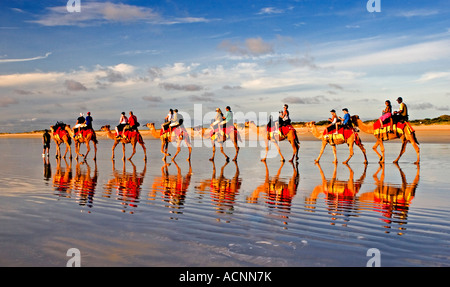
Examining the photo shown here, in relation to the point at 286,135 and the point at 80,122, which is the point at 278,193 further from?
the point at 80,122

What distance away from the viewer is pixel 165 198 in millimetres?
10391

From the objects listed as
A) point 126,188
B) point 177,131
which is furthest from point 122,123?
point 126,188

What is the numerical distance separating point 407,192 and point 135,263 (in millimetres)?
8458

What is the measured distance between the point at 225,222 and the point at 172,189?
457cm

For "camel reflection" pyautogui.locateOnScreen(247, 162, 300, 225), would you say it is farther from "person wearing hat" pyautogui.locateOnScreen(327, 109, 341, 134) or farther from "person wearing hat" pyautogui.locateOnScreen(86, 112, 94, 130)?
"person wearing hat" pyautogui.locateOnScreen(86, 112, 94, 130)

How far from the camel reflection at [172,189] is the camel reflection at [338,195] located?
2863 millimetres

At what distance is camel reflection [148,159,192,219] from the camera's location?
9.44 metres

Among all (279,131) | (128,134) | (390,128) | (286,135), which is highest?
(390,128)

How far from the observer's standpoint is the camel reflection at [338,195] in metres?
8.79

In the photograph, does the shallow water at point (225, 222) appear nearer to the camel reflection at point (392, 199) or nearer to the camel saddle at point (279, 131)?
the camel reflection at point (392, 199)

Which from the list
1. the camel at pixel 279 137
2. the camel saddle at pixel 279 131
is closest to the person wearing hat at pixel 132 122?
the camel at pixel 279 137

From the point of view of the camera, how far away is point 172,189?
12.0m
